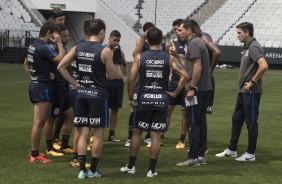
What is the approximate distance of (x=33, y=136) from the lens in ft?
30.5

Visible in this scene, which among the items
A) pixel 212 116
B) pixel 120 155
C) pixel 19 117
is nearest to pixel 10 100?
pixel 19 117

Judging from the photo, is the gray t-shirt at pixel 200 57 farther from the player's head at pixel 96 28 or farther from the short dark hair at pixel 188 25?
the player's head at pixel 96 28

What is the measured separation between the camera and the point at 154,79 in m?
8.39

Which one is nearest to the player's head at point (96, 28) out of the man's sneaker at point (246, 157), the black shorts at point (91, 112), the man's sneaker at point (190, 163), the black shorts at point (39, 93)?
the black shorts at point (91, 112)

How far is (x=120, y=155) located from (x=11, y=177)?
2.37 meters

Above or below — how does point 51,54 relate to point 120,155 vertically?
above

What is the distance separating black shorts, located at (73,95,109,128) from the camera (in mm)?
8227

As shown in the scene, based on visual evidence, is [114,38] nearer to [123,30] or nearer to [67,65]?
[67,65]

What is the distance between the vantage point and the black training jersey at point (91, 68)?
26.7ft

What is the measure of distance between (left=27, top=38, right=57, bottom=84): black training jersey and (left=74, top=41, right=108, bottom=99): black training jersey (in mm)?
1158

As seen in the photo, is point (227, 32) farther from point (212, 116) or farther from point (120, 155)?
point (120, 155)

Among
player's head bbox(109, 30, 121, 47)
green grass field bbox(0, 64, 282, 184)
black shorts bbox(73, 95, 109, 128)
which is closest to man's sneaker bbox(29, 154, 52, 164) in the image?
green grass field bbox(0, 64, 282, 184)

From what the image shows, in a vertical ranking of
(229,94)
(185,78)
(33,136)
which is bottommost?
(229,94)

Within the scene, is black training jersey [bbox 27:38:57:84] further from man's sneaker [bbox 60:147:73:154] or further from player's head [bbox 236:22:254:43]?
player's head [bbox 236:22:254:43]
